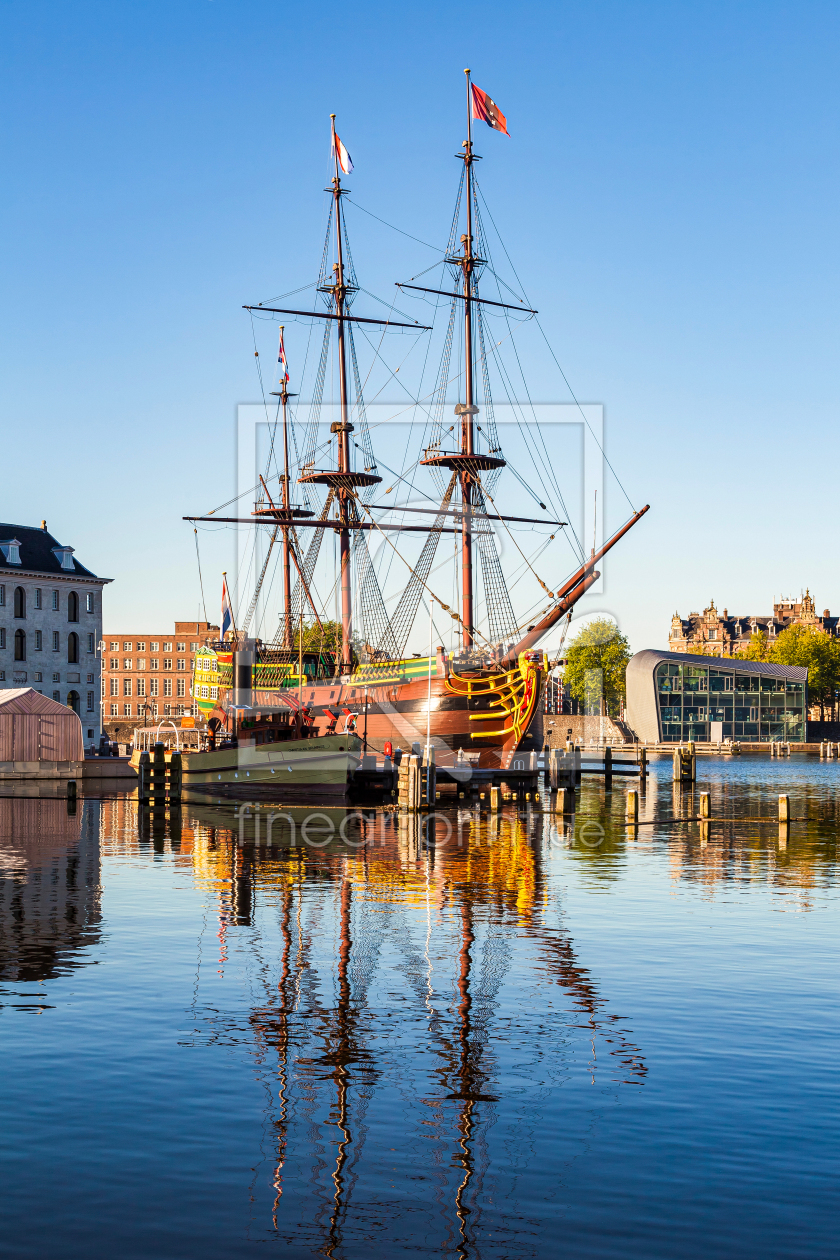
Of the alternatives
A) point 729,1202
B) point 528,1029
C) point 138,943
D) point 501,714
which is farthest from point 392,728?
point 729,1202

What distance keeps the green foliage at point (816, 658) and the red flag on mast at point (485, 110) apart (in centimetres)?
12534

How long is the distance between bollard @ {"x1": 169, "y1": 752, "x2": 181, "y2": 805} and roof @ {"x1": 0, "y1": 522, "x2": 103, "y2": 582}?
168 ft

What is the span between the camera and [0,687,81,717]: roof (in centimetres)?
7300

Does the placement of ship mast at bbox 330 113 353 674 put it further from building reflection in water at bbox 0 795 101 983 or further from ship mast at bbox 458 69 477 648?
building reflection in water at bbox 0 795 101 983

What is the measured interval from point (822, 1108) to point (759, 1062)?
174cm

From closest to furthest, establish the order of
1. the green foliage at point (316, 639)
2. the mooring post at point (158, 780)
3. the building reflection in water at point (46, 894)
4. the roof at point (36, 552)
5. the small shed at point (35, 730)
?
the building reflection in water at point (46, 894), the mooring post at point (158, 780), the small shed at point (35, 730), the green foliage at point (316, 639), the roof at point (36, 552)

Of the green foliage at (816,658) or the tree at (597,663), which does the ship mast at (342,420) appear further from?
the green foliage at (816,658)

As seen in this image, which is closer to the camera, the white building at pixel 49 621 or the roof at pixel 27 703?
the roof at pixel 27 703

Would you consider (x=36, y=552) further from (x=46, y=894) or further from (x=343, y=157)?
(x=46, y=894)

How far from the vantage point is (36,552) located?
346 feet

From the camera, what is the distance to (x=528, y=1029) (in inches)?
643

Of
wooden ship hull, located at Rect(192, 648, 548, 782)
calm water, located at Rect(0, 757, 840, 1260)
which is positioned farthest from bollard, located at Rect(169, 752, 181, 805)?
calm water, located at Rect(0, 757, 840, 1260)

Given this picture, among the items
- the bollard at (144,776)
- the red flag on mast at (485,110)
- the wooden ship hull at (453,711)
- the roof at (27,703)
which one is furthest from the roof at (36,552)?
the red flag on mast at (485,110)

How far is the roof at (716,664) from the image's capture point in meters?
145
